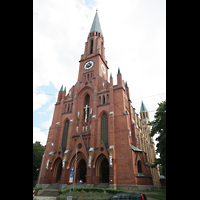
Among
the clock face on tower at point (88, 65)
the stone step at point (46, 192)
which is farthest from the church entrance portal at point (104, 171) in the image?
the clock face on tower at point (88, 65)

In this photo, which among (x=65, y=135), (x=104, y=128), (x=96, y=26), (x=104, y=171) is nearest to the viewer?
(x=104, y=171)

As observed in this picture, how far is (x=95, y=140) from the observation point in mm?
26422

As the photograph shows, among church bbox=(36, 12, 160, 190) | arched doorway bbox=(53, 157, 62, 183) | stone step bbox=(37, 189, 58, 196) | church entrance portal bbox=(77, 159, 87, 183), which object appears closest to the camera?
stone step bbox=(37, 189, 58, 196)

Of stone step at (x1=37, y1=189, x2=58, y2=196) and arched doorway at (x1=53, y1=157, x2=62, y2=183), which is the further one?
arched doorway at (x1=53, y1=157, x2=62, y2=183)

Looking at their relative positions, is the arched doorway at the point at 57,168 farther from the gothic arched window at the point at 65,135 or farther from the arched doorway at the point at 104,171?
the arched doorway at the point at 104,171

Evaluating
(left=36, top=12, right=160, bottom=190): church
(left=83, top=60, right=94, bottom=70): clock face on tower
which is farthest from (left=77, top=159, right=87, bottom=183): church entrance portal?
(left=83, top=60, right=94, bottom=70): clock face on tower

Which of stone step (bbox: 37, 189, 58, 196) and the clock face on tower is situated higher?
the clock face on tower

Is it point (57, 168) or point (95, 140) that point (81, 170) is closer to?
point (57, 168)

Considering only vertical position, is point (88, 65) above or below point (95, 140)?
above

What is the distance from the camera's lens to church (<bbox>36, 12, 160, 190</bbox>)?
73.9 feet

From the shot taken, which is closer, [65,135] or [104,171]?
[104,171]

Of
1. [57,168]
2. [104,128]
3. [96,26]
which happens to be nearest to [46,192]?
[57,168]

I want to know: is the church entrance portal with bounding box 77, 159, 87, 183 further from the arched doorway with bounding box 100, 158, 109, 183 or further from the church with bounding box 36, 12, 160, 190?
the arched doorway with bounding box 100, 158, 109, 183
